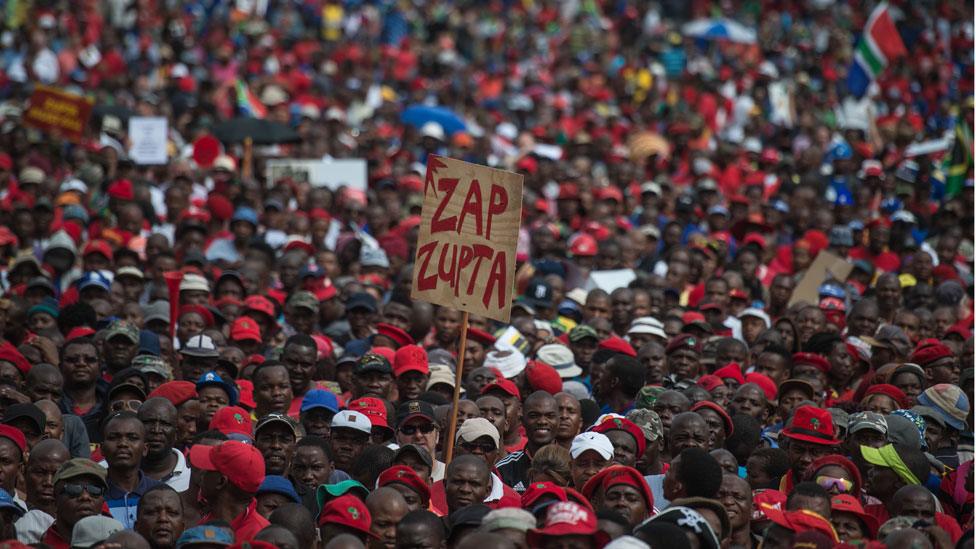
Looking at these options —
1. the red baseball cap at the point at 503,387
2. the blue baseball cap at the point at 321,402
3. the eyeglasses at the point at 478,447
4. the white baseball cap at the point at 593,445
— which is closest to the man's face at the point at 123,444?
the blue baseball cap at the point at 321,402

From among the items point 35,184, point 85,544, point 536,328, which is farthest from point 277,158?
point 85,544

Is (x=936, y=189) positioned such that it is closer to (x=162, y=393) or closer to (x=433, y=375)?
(x=433, y=375)

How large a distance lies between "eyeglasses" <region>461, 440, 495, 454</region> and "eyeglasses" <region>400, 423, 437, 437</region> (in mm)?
370

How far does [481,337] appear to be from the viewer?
12.0 meters

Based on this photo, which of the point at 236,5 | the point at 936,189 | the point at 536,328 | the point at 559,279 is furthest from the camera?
the point at 236,5

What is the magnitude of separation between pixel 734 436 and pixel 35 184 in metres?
9.26

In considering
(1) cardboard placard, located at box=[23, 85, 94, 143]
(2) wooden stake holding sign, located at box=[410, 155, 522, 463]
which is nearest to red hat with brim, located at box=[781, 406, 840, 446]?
(2) wooden stake holding sign, located at box=[410, 155, 522, 463]

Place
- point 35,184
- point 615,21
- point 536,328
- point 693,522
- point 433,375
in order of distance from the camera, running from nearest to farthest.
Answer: point 693,522, point 433,375, point 536,328, point 35,184, point 615,21

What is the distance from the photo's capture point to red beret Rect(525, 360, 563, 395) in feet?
35.2

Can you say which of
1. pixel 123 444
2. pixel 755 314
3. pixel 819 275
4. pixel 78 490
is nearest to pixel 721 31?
pixel 819 275

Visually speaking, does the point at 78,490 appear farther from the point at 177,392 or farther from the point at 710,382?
the point at 710,382

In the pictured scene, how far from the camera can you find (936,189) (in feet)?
58.3

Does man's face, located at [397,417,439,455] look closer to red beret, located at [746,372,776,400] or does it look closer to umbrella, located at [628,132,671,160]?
red beret, located at [746,372,776,400]

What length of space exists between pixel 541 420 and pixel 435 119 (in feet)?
39.1
